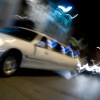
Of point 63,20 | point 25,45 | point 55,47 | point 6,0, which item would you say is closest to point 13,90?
point 25,45

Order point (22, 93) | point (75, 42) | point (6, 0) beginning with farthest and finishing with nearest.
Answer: point (75, 42) < point (6, 0) < point (22, 93)

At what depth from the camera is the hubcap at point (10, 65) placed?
25.9 feet

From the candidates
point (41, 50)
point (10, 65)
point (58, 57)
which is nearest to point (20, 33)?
point (41, 50)

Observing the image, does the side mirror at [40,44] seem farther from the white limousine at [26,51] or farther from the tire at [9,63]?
the tire at [9,63]

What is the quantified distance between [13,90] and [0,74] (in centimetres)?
136

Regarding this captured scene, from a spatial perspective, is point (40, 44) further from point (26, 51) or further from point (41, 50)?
point (26, 51)

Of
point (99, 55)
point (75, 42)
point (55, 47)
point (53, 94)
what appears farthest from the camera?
point (99, 55)

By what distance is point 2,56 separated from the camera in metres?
7.54

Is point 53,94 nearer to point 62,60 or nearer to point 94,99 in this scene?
point 94,99

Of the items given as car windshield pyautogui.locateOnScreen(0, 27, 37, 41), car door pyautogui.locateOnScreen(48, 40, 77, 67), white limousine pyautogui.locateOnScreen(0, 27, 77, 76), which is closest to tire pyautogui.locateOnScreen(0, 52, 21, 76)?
white limousine pyautogui.locateOnScreen(0, 27, 77, 76)

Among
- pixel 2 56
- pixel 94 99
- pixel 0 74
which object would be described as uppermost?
pixel 2 56

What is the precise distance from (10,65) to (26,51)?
0.71 metres

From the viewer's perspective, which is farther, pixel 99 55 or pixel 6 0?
pixel 99 55

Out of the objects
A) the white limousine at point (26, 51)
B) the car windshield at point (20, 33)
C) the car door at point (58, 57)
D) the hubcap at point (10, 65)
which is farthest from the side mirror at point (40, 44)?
the hubcap at point (10, 65)
